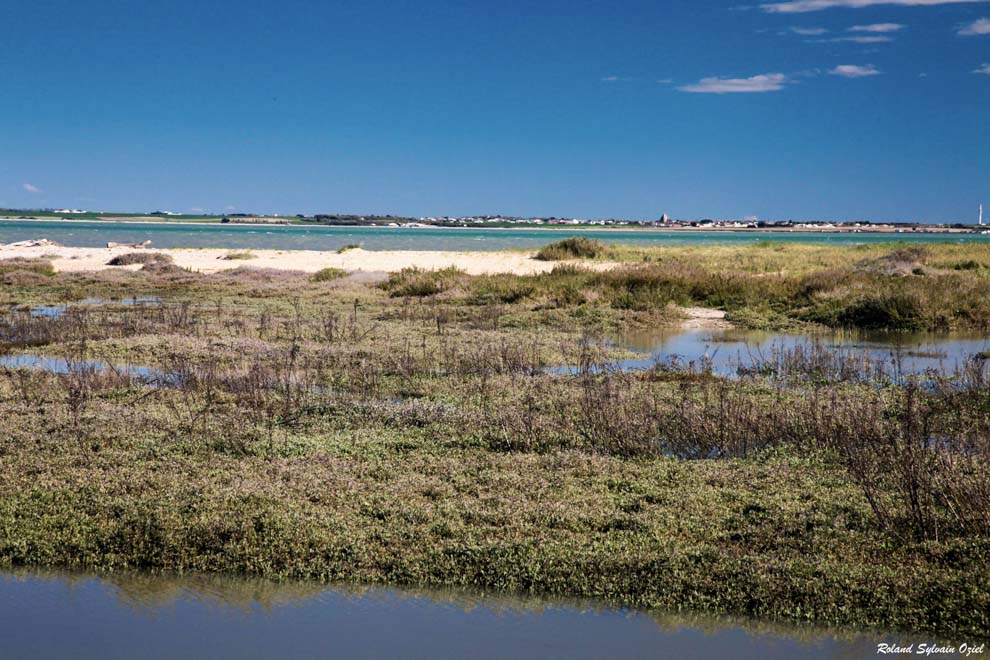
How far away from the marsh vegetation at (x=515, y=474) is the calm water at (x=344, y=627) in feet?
0.70

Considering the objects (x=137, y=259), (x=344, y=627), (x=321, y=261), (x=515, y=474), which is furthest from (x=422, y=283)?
(x=344, y=627)

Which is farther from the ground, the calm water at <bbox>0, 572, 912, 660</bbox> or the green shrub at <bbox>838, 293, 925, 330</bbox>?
the green shrub at <bbox>838, 293, 925, 330</bbox>

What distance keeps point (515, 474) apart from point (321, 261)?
4042 cm

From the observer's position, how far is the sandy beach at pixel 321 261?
43281 mm

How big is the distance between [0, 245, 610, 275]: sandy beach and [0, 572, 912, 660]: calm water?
33.4 meters

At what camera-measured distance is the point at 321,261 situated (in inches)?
1918

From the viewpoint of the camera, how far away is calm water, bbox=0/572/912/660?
6.65 m

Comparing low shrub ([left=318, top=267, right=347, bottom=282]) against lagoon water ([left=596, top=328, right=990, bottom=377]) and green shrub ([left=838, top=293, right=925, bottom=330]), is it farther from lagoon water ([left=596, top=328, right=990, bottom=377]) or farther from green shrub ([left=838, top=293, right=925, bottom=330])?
green shrub ([left=838, top=293, right=925, bottom=330])

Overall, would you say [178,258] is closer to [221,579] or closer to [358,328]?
[358,328]

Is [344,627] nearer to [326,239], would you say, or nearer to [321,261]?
[321,261]

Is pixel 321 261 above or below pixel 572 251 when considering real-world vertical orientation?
below

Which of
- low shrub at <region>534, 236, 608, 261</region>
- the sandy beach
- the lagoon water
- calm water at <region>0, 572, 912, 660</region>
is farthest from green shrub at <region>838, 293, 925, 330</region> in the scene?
Answer: low shrub at <region>534, 236, 608, 261</region>

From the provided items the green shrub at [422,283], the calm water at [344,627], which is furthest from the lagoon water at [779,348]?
the calm water at [344,627]

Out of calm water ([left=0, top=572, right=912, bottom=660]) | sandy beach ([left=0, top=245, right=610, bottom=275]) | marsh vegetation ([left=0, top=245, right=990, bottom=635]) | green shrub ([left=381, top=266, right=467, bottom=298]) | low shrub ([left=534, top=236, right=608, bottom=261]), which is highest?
low shrub ([left=534, top=236, right=608, bottom=261])
